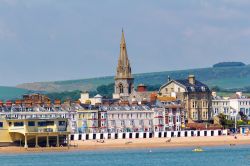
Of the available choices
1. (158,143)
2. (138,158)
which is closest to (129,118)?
(158,143)

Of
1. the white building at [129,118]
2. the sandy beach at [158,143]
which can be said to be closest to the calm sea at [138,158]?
the sandy beach at [158,143]

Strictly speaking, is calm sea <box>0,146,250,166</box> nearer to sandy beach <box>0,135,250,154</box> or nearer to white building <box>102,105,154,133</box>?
sandy beach <box>0,135,250,154</box>

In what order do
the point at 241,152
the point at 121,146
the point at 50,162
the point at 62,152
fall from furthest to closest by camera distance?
the point at 121,146
the point at 62,152
the point at 241,152
the point at 50,162

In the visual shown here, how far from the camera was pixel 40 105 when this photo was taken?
7520 inches

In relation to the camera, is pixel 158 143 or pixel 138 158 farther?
pixel 158 143

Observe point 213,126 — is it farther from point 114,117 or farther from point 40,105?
point 40,105

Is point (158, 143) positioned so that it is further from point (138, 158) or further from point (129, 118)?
point (138, 158)

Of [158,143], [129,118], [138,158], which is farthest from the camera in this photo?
[129,118]

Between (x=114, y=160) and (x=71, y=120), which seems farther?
(x=71, y=120)

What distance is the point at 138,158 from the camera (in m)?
135

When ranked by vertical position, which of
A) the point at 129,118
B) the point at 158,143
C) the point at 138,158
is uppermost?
the point at 129,118

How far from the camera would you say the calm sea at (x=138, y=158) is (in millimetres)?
124312

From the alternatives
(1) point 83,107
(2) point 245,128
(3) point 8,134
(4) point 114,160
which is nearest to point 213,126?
(2) point 245,128

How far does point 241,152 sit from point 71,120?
51.7 metres
